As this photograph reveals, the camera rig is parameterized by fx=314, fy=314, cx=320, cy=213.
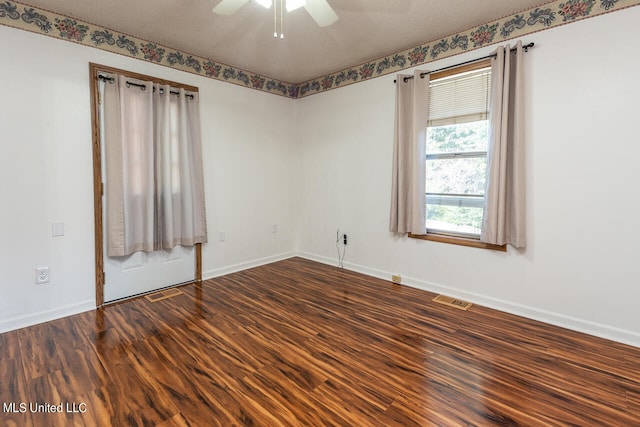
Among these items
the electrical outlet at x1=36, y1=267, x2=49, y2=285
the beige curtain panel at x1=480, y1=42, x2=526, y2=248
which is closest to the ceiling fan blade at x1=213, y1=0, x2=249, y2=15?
the beige curtain panel at x1=480, y1=42, x2=526, y2=248

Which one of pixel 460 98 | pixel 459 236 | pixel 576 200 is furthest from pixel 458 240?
pixel 460 98

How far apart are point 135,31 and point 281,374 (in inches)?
138

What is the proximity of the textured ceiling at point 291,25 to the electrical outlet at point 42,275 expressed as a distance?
232cm

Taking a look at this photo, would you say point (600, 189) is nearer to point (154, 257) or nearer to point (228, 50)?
point (228, 50)

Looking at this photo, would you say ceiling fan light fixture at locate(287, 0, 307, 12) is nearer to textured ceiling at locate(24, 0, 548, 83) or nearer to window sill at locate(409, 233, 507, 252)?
textured ceiling at locate(24, 0, 548, 83)

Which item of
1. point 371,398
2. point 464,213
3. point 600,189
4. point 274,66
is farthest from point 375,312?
point 274,66

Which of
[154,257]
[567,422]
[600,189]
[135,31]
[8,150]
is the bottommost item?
[567,422]

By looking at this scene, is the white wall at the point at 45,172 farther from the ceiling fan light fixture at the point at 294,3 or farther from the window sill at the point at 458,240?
the window sill at the point at 458,240

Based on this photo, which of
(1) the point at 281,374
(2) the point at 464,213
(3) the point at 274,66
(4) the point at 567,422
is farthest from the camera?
(3) the point at 274,66

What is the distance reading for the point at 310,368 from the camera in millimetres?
2176

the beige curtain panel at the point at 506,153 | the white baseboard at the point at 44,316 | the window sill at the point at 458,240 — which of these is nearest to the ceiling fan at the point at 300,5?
the beige curtain panel at the point at 506,153

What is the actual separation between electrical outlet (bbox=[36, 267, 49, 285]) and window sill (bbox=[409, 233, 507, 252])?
147 inches

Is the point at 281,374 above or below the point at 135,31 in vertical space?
below

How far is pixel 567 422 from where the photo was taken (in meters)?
1.70
